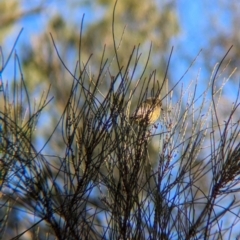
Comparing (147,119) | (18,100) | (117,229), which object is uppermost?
(18,100)

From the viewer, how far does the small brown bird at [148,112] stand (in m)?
2.09

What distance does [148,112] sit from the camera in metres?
2.09

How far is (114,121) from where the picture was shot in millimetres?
2014

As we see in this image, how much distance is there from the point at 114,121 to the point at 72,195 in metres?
0.24

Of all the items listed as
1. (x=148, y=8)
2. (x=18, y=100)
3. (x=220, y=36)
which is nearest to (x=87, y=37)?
(x=148, y=8)

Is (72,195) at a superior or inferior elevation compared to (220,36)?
inferior

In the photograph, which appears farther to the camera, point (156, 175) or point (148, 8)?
point (148, 8)

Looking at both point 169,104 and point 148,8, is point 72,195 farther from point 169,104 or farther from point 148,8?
point 148,8

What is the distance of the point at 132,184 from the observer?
6.59 ft

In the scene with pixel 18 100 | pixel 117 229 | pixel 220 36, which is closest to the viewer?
pixel 117 229

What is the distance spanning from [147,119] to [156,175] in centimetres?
16

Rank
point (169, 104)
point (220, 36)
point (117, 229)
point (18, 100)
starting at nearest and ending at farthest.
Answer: point (117, 229), point (169, 104), point (18, 100), point (220, 36)

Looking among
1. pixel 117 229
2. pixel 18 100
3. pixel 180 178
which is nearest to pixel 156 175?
pixel 180 178

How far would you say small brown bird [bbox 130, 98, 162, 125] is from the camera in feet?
6.85
